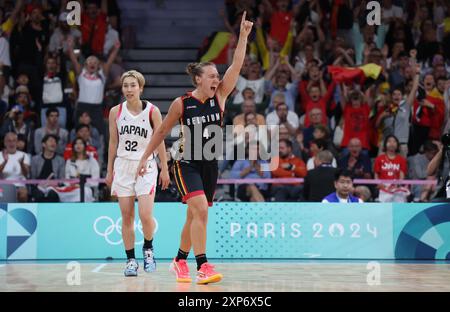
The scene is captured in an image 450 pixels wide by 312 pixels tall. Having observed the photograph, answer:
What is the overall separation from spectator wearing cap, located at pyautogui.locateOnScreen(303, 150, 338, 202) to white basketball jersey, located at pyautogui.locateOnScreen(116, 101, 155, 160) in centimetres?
398

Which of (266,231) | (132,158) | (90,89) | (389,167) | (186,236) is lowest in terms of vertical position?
(266,231)

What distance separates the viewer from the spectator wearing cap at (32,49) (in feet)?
53.5

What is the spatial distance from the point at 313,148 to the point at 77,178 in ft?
13.2

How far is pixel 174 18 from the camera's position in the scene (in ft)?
60.6

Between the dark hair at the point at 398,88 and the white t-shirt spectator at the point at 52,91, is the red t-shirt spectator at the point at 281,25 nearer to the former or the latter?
the dark hair at the point at 398,88

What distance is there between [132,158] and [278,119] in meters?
6.03

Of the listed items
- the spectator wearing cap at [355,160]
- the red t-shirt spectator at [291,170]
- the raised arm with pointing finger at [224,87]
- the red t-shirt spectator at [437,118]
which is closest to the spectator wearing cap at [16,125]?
the red t-shirt spectator at [291,170]

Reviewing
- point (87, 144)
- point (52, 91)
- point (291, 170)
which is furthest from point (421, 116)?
point (52, 91)

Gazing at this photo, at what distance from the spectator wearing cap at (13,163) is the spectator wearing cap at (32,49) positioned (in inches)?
71.1

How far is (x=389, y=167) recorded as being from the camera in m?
14.6

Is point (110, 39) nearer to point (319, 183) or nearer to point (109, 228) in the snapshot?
point (109, 228)

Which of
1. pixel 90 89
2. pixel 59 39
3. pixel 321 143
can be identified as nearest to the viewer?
pixel 321 143

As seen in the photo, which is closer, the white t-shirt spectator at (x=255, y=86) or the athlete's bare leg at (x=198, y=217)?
the athlete's bare leg at (x=198, y=217)
